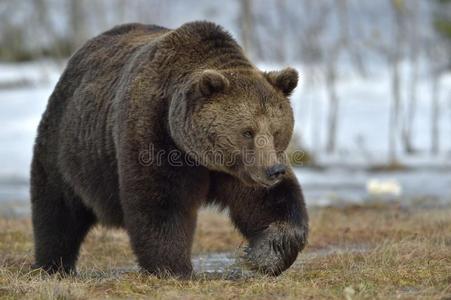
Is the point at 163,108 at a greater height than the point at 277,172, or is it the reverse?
the point at 163,108

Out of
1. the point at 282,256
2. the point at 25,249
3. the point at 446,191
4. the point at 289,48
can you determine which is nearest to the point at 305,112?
the point at 289,48

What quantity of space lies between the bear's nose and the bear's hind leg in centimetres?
255

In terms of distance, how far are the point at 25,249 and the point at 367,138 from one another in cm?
2241

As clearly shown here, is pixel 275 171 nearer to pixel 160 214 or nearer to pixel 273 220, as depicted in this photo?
pixel 273 220

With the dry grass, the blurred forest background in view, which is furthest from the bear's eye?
the blurred forest background

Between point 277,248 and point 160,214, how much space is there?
0.94 m

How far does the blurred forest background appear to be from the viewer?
2808cm

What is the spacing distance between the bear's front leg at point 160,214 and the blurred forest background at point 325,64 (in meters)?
15.4

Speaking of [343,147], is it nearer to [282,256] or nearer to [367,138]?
[367,138]

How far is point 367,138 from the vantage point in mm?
30734

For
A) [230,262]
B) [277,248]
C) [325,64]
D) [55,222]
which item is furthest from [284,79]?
[325,64]

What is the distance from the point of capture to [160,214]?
6457 mm

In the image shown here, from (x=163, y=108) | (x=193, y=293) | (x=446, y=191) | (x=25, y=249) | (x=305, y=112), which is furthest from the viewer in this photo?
(x=305, y=112)

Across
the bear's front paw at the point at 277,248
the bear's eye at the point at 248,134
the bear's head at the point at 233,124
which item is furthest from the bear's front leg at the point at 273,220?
the bear's eye at the point at 248,134
